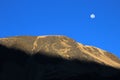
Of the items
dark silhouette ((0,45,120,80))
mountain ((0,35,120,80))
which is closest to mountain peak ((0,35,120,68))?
mountain ((0,35,120,80))

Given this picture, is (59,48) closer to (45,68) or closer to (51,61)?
(51,61)

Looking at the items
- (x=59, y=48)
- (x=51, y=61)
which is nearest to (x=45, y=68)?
(x=51, y=61)

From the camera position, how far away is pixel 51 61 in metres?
171

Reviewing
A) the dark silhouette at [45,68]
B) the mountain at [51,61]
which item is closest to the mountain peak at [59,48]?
the mountain at [51,61]

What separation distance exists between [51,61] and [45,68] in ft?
27.5

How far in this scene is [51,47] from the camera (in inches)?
7402

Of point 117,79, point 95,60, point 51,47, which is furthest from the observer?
point 51,47

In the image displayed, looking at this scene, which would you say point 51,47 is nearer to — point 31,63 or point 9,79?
point 31,63

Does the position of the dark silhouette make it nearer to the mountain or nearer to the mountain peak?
the mountain

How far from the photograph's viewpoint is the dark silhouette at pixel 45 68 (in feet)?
499

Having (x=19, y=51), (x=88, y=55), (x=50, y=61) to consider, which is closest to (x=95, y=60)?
(x=88, y=55)

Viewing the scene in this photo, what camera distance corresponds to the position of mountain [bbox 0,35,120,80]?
154250 mm

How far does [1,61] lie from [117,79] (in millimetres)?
53951

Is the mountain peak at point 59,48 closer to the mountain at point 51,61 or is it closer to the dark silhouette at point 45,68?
the mountain at point 51,61
